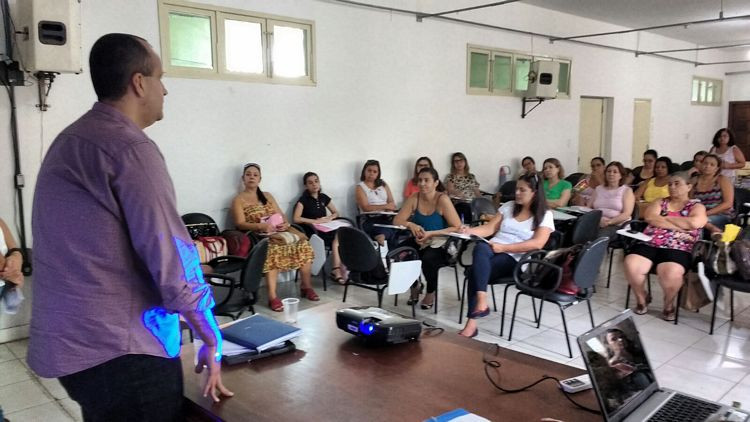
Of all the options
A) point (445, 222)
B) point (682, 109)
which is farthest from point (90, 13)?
point (682, 109)

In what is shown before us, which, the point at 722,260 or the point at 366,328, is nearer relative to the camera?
the point at 366,328

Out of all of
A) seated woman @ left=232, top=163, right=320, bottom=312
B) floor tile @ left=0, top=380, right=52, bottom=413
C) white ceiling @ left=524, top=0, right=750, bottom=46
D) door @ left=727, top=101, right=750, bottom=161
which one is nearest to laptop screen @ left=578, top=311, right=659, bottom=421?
floor tile @ left=0, top=380, right=52, bottom=413

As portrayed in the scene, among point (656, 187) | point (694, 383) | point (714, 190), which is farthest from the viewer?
point (656, 187)

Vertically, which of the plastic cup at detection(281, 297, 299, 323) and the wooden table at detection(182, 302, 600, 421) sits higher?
the plastic cup at detection(281, 297, 299, 323)

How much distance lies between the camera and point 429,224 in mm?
4668

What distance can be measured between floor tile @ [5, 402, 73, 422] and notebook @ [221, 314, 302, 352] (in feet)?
5.05

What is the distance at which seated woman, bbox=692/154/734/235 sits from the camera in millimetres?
5359

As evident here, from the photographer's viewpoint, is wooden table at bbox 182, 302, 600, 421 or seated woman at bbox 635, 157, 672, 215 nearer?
wooden table at bbox 182, 302, 600, 421

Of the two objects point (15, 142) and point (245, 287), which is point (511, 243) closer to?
point (245, 287)

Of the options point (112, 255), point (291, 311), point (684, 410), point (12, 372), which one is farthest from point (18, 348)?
point (684, 410)

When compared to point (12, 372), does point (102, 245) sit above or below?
above

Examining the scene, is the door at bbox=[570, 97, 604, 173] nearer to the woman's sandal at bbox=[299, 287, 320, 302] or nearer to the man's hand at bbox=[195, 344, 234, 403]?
the woman's sandal at bbox=[299, 287, 320, 302]

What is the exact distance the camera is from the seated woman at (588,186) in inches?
257

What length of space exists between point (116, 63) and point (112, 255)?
1.42 feet
